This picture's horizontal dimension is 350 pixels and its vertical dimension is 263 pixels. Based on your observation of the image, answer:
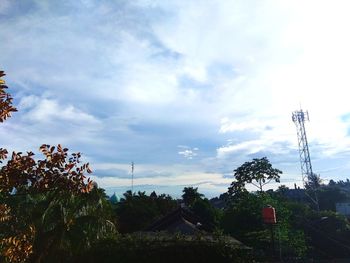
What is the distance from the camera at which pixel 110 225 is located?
19141 millimetres

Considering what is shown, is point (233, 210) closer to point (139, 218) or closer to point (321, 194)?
point (139, 218)

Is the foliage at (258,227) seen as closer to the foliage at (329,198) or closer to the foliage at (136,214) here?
the foliage at (136,214)

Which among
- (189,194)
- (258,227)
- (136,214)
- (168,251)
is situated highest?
(189,194)

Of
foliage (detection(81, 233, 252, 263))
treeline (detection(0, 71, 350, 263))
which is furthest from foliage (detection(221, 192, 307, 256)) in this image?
foliage (detection(81, 233, 252, 263))

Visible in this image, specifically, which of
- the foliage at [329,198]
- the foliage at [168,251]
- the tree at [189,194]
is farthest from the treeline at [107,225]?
the foliage at [329,198]

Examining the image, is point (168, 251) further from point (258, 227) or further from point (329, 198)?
point (329, 198)

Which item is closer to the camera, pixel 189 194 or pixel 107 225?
pixel 107 225

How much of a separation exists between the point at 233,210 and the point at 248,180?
16.2 meters

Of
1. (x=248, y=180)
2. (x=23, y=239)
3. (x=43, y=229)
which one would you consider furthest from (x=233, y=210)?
(x=23, y=239)

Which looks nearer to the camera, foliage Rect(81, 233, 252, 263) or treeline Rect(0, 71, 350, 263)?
treeline Rect(0, 71, 350, 263)

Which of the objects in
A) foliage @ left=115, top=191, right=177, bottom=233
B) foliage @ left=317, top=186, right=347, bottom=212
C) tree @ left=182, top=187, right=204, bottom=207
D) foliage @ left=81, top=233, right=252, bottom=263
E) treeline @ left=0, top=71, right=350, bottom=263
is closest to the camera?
treeline @ left=0, top=71, right=350, bottom=263

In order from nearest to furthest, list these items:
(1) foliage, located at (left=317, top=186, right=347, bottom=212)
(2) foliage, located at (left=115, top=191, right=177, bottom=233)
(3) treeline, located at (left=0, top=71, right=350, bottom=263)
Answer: (3) treeline, located at (left=0, top=71, right=350, bottom=263), (2) foliage, located at (left=115, top=191, right=177, bottom=233), (1) foliage, located at (left=317, top=186, right=347, bottom=212)

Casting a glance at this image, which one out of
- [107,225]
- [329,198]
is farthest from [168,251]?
[329,198]

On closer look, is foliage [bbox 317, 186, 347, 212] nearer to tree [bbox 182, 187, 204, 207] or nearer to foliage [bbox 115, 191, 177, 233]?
tree [bbox 182, 187, 204, 207]
